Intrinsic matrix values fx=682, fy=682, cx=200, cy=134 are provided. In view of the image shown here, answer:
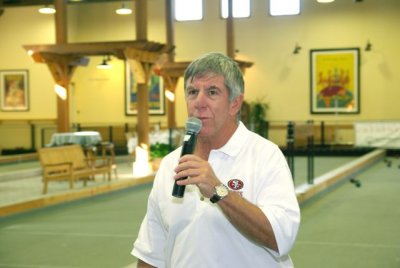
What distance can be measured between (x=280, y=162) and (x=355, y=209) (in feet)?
22.1

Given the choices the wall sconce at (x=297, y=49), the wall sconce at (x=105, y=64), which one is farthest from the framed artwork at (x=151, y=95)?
the wall sconce at (x=297, y=49)

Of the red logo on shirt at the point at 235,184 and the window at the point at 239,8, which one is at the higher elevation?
the window at the point at 239,8

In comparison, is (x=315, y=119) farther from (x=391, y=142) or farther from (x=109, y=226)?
(x=109, y=226)

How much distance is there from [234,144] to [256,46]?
19.8m

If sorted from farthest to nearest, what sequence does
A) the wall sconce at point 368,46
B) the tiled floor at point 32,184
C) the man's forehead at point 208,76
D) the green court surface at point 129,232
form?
the wall sconce at point 368,46 → the tiled floor at point 32,184 → the green court surface at point 129,232 → the man's forehead at point 208,76


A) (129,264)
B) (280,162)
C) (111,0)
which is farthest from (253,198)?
(111,0)

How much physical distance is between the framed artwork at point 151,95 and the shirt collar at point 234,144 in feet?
67.7

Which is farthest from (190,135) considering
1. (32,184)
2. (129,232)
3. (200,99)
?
(32,184)

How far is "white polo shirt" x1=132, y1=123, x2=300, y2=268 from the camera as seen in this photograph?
69.5 inches

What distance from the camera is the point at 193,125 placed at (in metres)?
1.77

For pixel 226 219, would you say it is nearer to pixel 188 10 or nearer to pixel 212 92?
pixel 212 92

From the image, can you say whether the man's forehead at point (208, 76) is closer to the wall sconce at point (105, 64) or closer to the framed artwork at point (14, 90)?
the wall sconce at point (105, 64)

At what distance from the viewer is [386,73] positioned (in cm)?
2031

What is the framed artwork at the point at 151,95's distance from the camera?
22516mm
